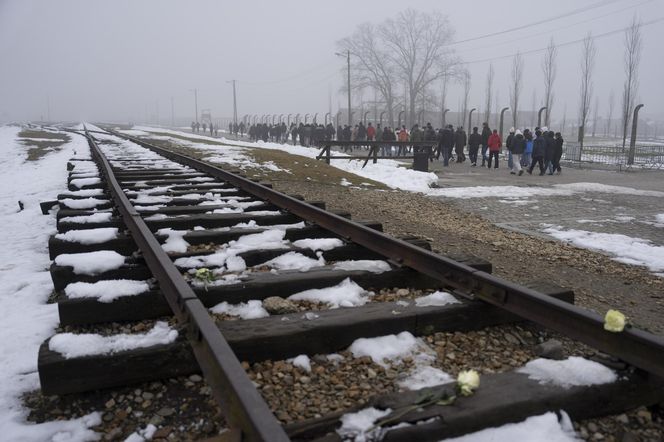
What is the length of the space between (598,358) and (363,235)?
227 cm

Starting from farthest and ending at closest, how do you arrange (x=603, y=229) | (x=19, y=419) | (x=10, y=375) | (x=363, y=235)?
(x=603, y=229) → (x=363, y=235) → (x=10, y=375) → (x=19, y=419)

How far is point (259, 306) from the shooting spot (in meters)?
3.24

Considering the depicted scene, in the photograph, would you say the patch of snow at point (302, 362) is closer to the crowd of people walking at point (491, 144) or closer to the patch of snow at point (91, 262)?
the patch of snow at point (91, 262)

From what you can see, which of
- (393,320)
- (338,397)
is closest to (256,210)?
(393,320)

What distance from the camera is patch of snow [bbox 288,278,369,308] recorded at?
3340 mm

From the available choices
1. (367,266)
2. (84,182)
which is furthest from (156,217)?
(84,182)

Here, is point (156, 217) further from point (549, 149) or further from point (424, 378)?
point (549, 149)

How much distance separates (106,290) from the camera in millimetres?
3180

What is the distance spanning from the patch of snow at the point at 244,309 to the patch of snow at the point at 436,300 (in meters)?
0.93

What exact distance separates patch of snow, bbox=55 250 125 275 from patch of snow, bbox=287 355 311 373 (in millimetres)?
1693

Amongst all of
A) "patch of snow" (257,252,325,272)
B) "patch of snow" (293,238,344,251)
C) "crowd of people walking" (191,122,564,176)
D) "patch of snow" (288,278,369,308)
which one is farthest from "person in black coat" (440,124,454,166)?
"patch of snow" (288,278,369,308)

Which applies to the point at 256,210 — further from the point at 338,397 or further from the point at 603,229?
the point at 603,229

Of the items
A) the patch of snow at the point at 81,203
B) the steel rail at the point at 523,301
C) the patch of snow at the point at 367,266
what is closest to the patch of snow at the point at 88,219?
the patch of snow at the point at 81,203

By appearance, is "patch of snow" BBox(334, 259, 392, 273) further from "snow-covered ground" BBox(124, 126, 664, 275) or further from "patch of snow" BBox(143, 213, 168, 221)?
"snow-covered ground" BBox(124, 126, 664, 275)
